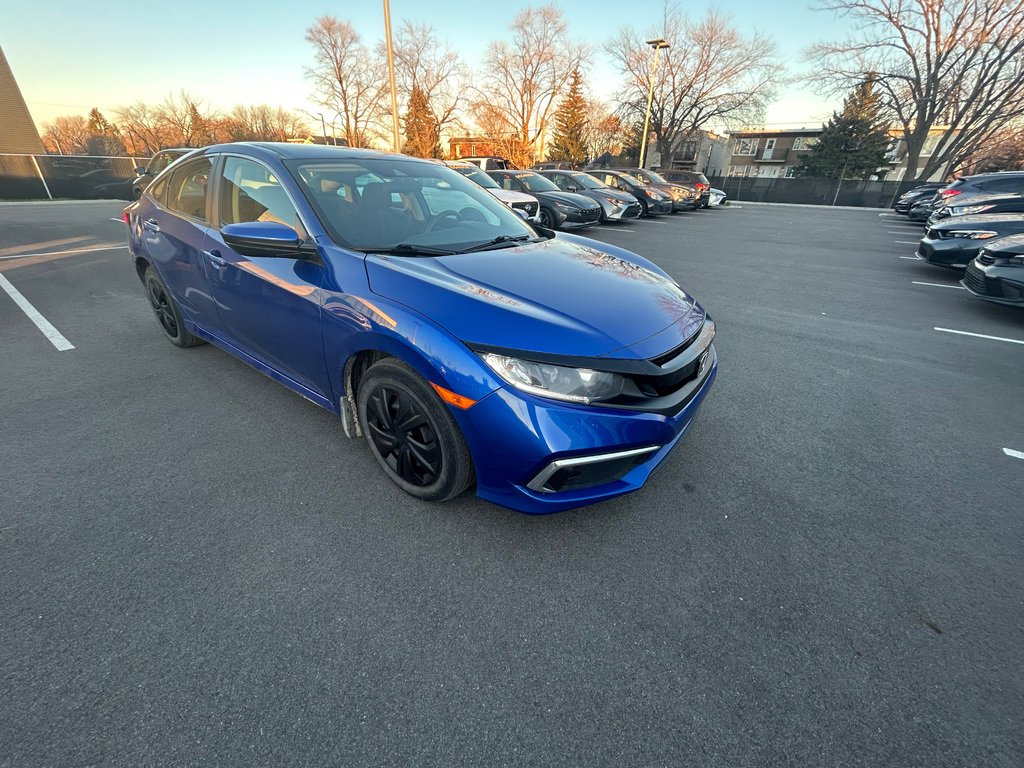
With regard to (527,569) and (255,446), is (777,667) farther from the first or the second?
(255,446)

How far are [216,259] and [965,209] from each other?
13.2 meters

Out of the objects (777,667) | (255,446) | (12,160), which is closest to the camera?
(777,667)

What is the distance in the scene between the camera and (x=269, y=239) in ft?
7.18

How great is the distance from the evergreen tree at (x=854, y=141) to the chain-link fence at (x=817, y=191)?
7.16m

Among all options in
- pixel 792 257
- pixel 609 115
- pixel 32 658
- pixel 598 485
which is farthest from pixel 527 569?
pixel 609 115

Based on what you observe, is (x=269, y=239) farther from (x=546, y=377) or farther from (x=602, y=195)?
(x=602, y=195)

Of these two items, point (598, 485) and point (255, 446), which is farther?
point (255, 446)

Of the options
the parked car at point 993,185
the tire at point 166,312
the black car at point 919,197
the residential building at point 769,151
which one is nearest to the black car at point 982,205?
the parked car at point 993,185

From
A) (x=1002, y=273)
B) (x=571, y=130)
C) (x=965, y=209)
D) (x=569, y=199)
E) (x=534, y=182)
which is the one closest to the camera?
(x=1002, y=273)

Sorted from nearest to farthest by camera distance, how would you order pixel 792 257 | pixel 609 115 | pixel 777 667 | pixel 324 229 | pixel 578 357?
pixel 777 667
pixel 578 357
pixel 324 229
pixel 792 257
pixel 609 115

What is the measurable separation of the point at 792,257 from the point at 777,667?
976 cm

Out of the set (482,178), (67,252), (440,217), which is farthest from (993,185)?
(67,252)

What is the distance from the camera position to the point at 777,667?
158cm

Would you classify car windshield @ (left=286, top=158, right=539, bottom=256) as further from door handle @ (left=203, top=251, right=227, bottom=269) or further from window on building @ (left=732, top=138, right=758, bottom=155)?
window on building @ (left=732, top=138, right=758, bottom=155)
